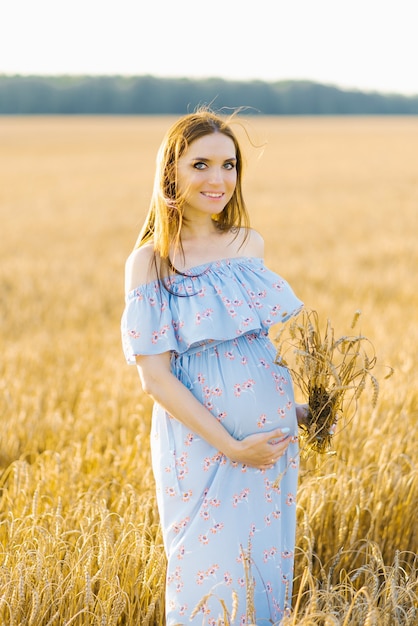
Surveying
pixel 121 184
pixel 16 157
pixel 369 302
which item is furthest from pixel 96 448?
pixel 16 157

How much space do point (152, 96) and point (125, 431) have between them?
3225 inches

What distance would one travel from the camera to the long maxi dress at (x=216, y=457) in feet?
6.57

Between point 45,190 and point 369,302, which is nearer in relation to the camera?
point 369,302

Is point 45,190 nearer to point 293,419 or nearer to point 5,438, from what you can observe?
point 5,438

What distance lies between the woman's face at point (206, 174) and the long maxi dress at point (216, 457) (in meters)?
0.18

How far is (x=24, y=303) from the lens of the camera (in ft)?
24.7

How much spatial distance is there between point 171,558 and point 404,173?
2098 centimetres

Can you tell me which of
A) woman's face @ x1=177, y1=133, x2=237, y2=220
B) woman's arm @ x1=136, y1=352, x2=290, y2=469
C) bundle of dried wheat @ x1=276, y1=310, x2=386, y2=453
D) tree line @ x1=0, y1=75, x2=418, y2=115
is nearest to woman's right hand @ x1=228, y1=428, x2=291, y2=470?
woman's arm @ x1=136, y1=352, x2=290, y2=469

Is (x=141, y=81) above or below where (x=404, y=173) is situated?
above

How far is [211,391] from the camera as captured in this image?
204 centimetres

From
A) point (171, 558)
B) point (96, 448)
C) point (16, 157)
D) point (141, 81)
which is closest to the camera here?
point (171, 558)

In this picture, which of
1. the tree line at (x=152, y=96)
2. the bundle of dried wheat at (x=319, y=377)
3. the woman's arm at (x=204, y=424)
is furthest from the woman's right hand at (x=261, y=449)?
the tree line at (x=152, y=96)

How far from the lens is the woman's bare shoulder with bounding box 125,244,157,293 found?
6.88 feet

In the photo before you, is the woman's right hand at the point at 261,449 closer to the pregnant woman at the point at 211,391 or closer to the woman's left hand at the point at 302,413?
the pregnant woman at the point at 211,391
